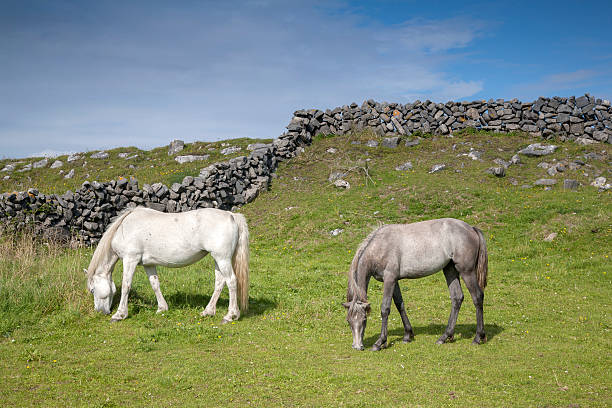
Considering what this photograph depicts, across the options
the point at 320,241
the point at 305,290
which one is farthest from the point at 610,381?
the point at 320,241

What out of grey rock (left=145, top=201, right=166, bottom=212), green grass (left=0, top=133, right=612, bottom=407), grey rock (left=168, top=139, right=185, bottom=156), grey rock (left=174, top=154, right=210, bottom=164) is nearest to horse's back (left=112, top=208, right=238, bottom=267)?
green grass (left=0, top=133, right=612, bottom=407)

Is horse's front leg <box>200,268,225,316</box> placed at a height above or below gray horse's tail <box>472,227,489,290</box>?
below

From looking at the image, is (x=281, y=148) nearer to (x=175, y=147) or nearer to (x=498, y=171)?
(x=175, y=147)

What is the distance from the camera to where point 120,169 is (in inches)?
1055

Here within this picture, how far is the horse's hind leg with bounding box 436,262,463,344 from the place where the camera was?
8.44m

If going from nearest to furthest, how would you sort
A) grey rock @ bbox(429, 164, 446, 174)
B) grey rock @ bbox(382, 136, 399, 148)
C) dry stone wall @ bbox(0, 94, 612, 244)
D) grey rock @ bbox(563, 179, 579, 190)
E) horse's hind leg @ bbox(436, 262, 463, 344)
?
horse's hind leg @ bbox(436, 262, 463, 344), dry stone wall @ bbox(0, 94, 612, 244), grey rock @ bbox(563, 179, 579, 190), grey rock @ bbox(429, 164, 446, 174), grey rock @ bbox(382, 136, 399, 148)

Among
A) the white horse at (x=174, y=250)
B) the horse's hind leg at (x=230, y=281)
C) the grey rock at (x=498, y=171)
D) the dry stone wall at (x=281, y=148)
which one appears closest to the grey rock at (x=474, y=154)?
the grey rock at (x=498, y=171)

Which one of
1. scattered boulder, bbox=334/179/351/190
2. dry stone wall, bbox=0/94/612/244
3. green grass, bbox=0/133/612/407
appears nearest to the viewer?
green grass, bbox=0/133/612/407

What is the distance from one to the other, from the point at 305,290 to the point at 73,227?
10.5 meters

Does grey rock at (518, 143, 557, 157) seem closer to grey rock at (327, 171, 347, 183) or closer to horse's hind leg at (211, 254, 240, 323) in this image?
grey rock at (327, 171, 347, 183)

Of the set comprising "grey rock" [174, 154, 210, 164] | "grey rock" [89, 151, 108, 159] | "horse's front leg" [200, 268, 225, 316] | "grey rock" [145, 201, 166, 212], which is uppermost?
"grey rock" [89, 151, 108, 159]

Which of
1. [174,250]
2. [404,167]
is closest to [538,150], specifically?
[404,167]

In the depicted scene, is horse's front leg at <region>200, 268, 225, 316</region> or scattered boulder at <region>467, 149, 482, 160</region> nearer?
horse's front leg at <region>200, 268, 225, 316</region>

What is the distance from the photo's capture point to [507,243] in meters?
16.1
